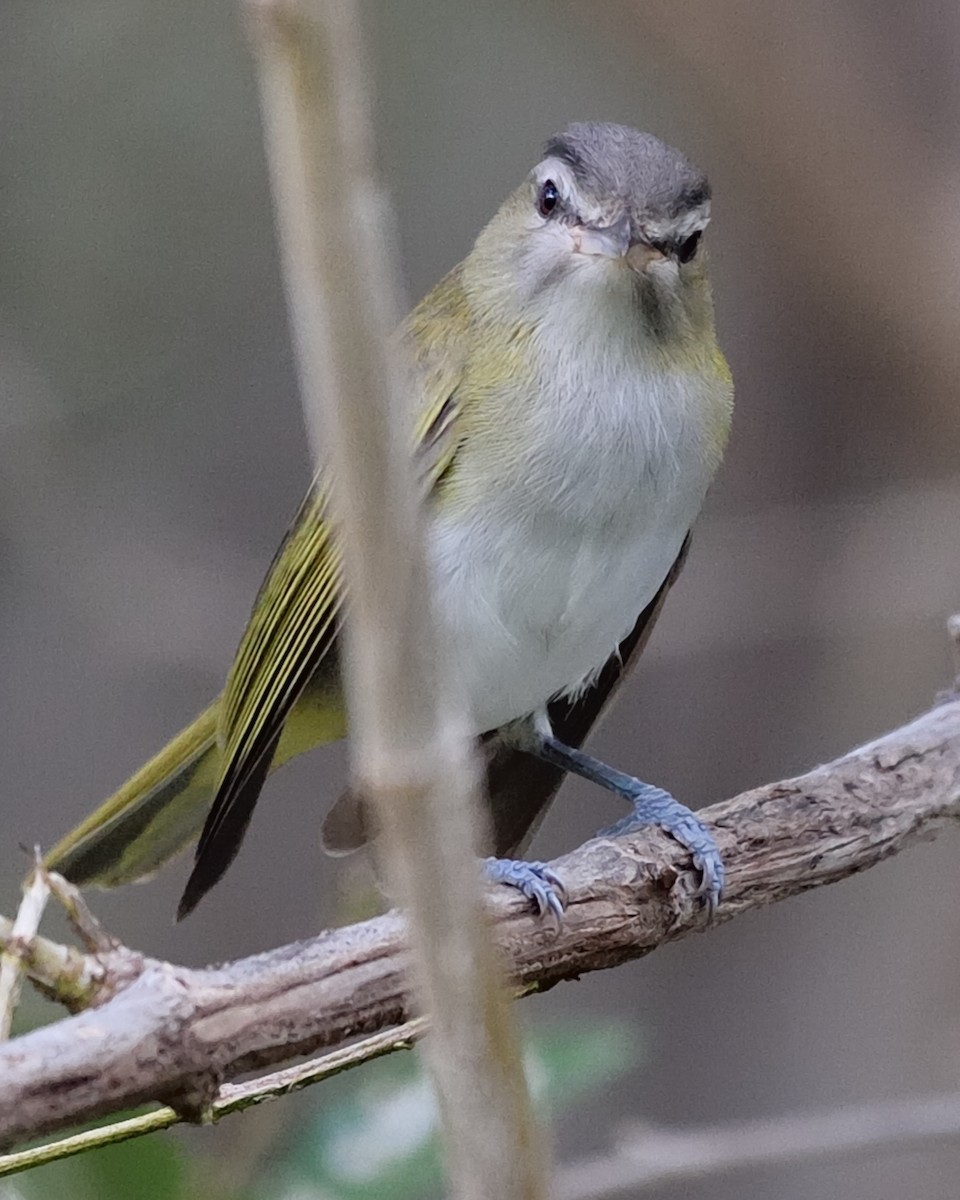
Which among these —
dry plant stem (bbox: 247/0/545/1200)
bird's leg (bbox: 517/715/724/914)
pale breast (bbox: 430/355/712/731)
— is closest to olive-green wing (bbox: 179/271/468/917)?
pale breast (bbox: 430/355/712/731)

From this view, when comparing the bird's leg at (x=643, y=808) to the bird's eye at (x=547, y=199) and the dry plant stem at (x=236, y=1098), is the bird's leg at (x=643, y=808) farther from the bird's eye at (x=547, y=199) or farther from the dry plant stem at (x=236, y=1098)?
the bird's eye at (x=547, y=199)

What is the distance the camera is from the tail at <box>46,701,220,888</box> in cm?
230

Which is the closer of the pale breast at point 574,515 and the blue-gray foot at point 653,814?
the blue-gray foot at point 653,814

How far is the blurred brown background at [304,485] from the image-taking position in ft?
12.0

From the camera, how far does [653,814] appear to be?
2182 mm

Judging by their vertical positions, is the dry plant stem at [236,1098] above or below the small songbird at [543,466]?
below

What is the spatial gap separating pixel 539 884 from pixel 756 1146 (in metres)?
0.84

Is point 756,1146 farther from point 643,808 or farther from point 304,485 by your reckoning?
point 304,485

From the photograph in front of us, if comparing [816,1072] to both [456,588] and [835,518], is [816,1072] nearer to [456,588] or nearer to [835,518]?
[835,518]

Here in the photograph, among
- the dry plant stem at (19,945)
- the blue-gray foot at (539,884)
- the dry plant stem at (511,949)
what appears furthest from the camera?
the blue-gray foot at (539,884)

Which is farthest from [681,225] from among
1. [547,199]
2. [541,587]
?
[541,587]

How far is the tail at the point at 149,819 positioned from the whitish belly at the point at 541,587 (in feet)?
1.50

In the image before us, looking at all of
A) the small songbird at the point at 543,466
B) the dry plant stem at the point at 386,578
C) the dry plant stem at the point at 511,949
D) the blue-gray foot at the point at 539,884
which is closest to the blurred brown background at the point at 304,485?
the small songbird at the point at 543,466

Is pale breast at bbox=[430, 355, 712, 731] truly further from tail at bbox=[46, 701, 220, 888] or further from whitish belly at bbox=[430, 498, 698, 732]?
tail at bbox=[46, 701, 220, 888]
